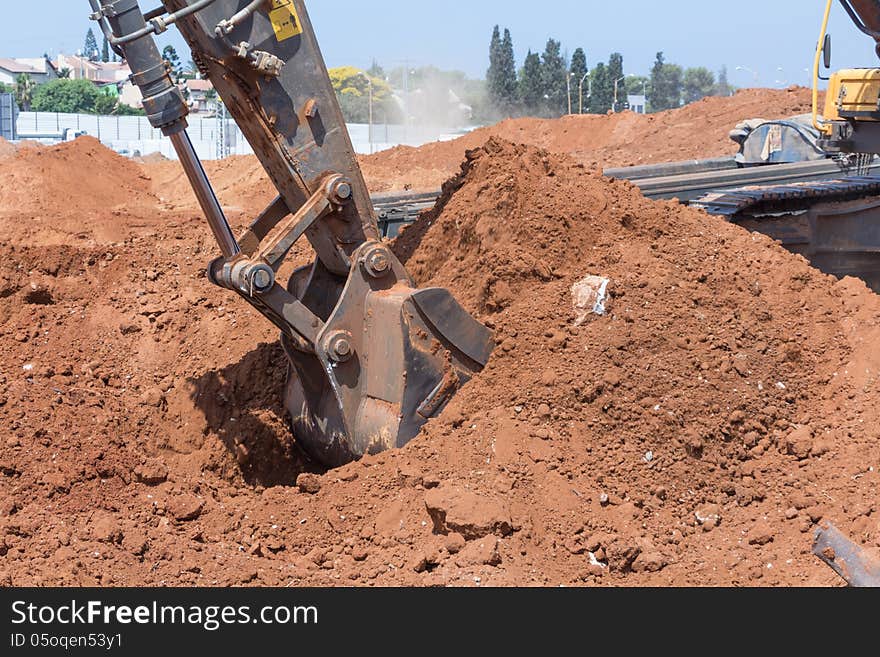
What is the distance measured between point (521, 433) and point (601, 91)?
5531cm

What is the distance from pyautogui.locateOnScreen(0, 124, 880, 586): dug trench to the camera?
4285mm

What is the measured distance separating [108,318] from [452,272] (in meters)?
2.58

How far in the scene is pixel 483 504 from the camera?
Result: 4293 mm

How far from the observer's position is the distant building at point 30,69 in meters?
89.4

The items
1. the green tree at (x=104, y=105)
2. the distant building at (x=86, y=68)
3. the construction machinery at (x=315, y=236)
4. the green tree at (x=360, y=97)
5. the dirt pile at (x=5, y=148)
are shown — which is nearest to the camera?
the construction machinery at (x=315, y=236)

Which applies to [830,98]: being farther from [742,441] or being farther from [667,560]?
[667,560]

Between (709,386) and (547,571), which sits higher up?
(709,386)

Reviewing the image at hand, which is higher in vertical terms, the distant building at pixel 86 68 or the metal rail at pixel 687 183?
the distant building at pixel 86 68

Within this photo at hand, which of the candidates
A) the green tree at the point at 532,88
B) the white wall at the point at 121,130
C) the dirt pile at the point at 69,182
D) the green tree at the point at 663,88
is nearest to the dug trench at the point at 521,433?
the dirt pile at the point at 69,182

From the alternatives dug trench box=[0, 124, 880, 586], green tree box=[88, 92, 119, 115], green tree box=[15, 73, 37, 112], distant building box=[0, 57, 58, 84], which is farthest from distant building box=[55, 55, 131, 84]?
dug trench box=[0, 124, 880, 586]

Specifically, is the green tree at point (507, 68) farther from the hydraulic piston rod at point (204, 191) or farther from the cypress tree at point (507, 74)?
the hydraulic piston rod at point (204, 191)

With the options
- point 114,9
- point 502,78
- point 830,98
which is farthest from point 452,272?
point 502,78

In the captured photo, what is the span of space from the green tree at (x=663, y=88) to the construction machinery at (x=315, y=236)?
61.1m

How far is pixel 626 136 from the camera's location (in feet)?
76.6
